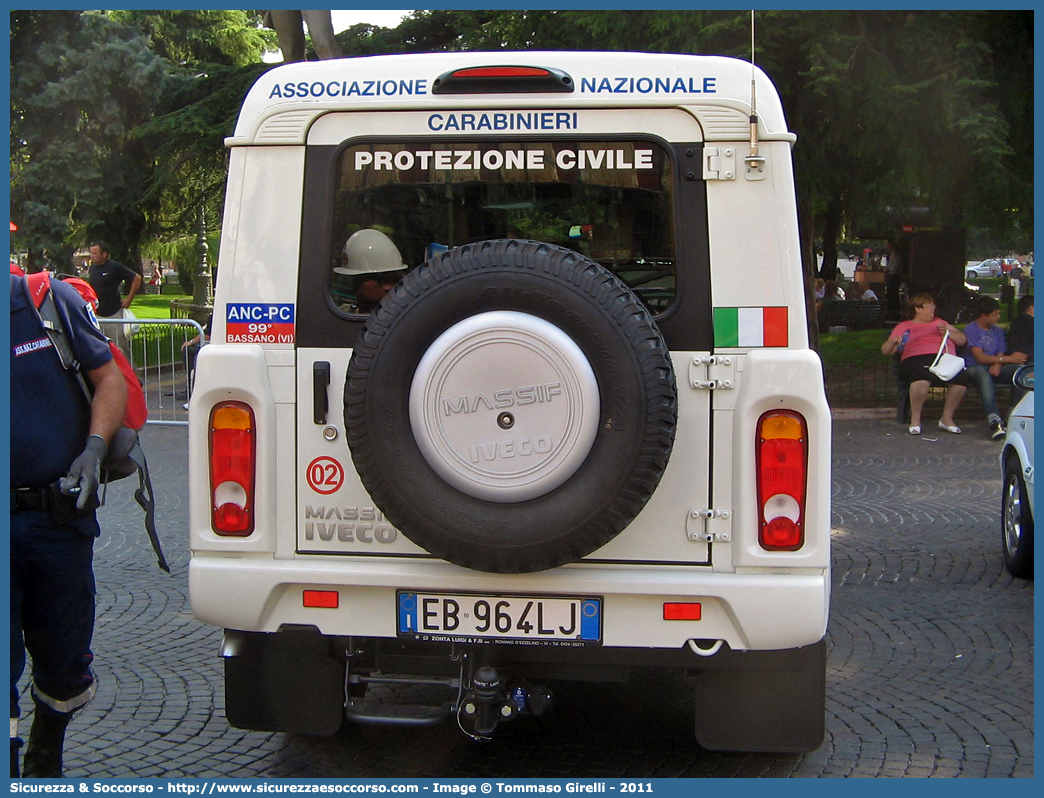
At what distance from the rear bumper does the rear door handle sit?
50cm

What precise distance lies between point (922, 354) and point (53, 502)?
10.9 m

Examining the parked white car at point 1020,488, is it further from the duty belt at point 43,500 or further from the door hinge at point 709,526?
the duty belt at point 43,500

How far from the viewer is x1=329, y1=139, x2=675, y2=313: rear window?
3803mm

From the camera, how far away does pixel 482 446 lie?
11.4 feet

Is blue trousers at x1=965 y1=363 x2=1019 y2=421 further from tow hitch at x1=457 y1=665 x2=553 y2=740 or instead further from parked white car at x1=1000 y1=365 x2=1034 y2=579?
tow hitch at x1=457 y1=665 x2=553 y2=740

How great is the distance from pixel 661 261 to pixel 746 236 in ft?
0.96

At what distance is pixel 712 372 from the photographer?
12.2 ft

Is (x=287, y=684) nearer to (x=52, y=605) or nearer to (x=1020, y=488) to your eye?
(x=52, y=605)

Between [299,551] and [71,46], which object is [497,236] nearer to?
[299,551]

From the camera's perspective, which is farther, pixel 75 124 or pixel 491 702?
pixel 75 124

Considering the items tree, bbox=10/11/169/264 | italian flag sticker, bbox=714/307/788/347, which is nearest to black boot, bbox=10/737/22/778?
italian flag sticker, bbox=714/307/788/347

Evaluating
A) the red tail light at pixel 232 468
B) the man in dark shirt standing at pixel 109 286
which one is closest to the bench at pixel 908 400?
the man in dark shirt standing at pixel 109 286

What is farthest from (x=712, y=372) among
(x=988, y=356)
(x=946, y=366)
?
(x=988, y=356)

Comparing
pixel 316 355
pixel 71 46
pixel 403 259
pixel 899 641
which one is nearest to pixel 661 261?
pixel 403 259
